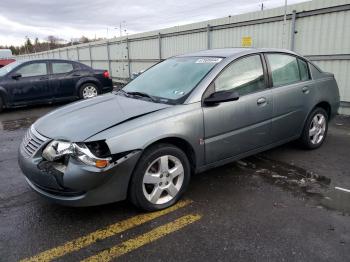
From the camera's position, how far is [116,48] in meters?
17.0

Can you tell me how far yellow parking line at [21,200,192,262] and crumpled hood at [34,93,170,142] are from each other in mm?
874

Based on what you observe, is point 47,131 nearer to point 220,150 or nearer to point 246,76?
point 220,150

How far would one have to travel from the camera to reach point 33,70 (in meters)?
9.53

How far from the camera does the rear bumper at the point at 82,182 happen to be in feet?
9.05

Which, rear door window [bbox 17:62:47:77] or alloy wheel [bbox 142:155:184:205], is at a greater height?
rear door window [bbox 17:62:47:77]

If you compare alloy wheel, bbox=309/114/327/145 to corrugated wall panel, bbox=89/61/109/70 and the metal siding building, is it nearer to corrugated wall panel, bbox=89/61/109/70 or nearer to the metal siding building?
the metal siding building

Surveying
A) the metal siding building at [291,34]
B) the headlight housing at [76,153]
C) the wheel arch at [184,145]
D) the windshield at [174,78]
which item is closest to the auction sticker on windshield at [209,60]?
the windshield at [174,78]

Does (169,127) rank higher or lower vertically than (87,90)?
higher

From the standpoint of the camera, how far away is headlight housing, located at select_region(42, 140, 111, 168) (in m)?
2.78

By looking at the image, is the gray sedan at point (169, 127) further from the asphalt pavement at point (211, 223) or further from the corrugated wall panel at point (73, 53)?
the corrugated wall panel at point (73, 53)

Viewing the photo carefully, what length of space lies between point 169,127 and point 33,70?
25.7 ft

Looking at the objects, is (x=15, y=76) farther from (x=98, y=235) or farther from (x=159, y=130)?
(x=98, y=235)

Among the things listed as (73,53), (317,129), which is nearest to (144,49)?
(317,129)

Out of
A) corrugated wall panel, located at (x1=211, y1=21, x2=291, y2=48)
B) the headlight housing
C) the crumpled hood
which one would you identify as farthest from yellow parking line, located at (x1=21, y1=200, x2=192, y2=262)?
corrugated wall panel, located at (x1=211, y1=21, x2=291, y2=48)
